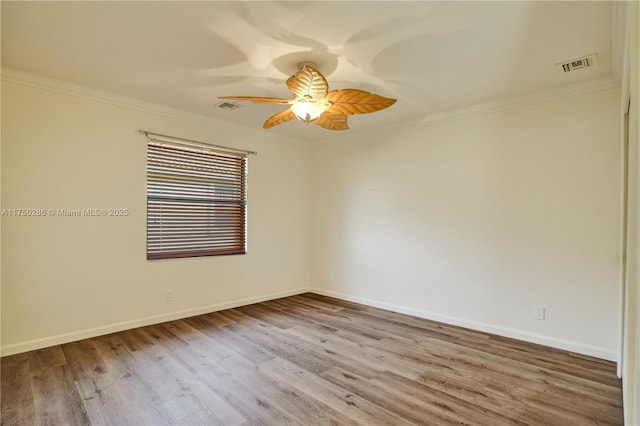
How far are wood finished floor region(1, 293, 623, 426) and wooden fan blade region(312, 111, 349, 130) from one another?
206 centimetres

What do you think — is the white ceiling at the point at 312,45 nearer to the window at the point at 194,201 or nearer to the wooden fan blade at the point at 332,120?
the wooden fan blade at the point at 332,120

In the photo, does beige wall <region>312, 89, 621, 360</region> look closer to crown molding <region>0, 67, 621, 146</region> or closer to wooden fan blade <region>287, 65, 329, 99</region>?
crown molding <region>0, 67, 621, 146</region>

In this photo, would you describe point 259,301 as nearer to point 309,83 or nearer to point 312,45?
point 309,83

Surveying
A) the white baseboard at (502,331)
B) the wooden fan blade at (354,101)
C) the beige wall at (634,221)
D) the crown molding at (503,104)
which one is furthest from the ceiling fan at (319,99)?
the white baseboard at (502,331)

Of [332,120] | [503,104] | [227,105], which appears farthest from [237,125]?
[503,104]

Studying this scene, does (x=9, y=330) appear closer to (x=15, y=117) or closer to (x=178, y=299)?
(x=178, y=299)

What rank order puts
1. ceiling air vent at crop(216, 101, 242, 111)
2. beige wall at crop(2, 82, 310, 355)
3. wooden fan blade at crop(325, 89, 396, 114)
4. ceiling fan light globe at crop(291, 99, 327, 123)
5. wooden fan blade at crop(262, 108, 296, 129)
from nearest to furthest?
wooden fan blade at crop(325, 89, 396, 114) → ceiling fan light globe at crop(291, 99, 327, 123) → wooden fan blade at crop(262, 108, 296, 129) → beige wall at crop(2, 82, 310, 355) → ceiling air vent at crop(216, 101, 242, 111)

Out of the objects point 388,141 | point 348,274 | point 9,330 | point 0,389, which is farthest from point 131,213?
point 388,141

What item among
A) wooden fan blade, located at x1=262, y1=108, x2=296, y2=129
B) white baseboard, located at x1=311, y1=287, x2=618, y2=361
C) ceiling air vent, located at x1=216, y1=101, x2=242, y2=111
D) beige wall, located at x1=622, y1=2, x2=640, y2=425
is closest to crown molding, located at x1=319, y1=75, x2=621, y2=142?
beige wall, located at x1=622, y1=2, x2=640, y2=425

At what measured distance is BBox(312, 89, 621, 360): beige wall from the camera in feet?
9.41

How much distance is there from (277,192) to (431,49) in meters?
3.00

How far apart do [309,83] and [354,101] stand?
0.39 m

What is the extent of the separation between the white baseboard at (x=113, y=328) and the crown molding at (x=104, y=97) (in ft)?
7.44

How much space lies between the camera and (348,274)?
4.78 meters
